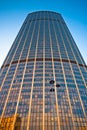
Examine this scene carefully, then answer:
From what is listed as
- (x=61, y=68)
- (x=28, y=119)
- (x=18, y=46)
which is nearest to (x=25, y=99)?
(x=28, y=119)

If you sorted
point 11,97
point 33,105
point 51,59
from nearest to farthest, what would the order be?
1. point 33,105
2. point 11,97
3. point 51,59

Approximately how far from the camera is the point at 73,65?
506 ft

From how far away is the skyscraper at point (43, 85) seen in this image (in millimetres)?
101875

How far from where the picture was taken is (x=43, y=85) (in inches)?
5059

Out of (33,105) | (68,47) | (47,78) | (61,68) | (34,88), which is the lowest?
(33,105)

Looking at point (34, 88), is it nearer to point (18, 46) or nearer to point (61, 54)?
point (61, 54)

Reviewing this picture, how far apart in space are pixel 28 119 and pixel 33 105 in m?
10.9

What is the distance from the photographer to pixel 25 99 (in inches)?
4587

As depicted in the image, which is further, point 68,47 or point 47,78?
point 68,47

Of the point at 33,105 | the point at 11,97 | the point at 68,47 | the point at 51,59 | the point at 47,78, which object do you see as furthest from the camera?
the point at 68,47

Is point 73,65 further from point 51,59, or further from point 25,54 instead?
point 25,54

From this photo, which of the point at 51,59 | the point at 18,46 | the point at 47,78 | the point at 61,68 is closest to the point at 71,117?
the point at 47,78

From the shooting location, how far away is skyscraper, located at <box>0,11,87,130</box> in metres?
102

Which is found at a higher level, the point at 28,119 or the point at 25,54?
the point at 25,54
